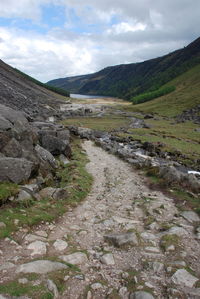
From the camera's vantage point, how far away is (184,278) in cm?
702

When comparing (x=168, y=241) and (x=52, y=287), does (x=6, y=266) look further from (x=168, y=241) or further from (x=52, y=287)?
(x=168, y=241)

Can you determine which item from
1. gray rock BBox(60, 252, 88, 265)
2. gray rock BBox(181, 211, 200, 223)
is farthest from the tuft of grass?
gray rock BBox(60, 252, 88, 265)

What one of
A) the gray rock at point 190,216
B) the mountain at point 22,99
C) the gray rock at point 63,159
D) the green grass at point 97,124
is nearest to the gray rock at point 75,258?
the gray rock at point 190,216

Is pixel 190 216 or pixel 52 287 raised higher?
pixel 52 287

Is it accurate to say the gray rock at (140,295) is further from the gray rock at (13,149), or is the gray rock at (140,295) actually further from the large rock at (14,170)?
the gray rock at (13,149)

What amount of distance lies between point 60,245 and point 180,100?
14742cm

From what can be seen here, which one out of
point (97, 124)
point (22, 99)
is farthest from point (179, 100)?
point (22, 99)

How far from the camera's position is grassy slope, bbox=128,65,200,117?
408 feet

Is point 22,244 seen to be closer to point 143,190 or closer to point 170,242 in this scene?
point 170,242

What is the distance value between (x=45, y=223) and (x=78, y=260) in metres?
3.04

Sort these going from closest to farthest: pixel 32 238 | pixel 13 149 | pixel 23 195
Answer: pixel 32 238 < pixel 23 195 < pixel 13 149

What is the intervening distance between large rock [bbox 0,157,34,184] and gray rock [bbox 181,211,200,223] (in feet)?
30.7


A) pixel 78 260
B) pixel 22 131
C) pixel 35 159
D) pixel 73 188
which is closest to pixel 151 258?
pixel 78 260

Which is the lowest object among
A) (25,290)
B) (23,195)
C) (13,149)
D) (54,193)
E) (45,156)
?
(54,193)
